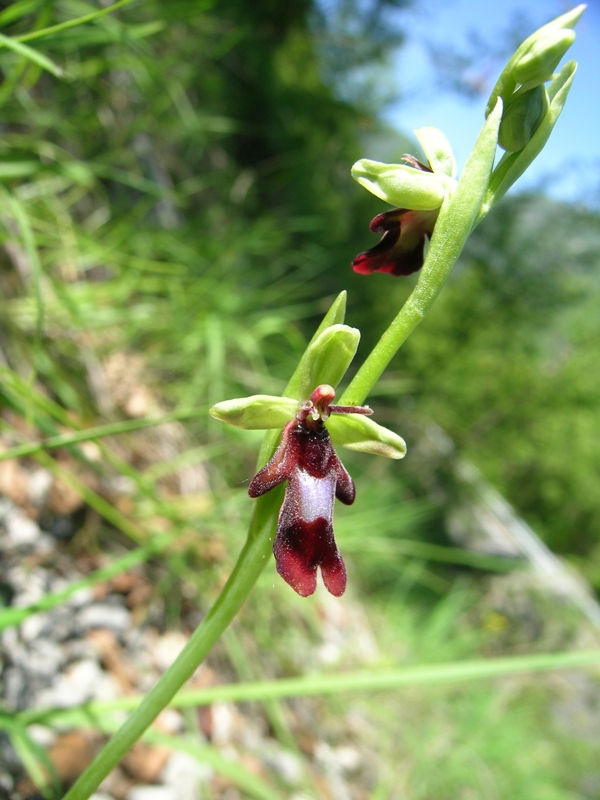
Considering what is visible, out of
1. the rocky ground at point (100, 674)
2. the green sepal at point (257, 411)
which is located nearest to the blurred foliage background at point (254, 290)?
the rocky ground at point (100, 674)

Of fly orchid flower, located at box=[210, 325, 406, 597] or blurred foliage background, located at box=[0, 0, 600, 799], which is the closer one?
fly orchid flower, located at box=[210, 325, 406, 597]

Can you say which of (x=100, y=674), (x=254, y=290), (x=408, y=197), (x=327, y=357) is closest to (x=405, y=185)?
(x=408, y=197)

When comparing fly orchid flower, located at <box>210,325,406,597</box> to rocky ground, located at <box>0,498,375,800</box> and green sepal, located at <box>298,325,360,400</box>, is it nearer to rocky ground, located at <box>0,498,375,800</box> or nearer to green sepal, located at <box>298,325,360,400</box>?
green sepal, located at <box>298,325,360,400</box>

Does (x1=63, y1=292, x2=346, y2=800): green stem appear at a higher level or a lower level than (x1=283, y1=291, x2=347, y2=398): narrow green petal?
lower

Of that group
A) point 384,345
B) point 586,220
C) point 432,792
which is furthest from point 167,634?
point 586,220

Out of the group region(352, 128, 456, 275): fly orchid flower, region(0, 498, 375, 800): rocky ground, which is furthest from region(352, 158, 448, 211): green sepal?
region(0, 498, 375, 800): rocky ground

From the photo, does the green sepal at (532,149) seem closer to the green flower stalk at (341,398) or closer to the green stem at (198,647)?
the green flower stalk at (341,398)
